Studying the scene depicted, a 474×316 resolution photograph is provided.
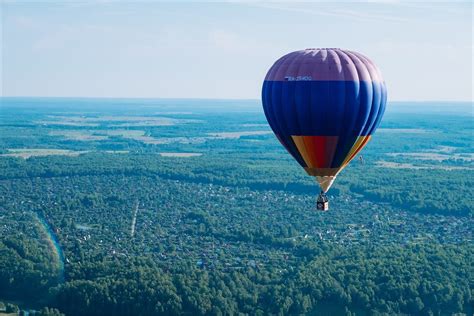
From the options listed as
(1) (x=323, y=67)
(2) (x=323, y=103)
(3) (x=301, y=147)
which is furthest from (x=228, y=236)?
(1) (x=323, y=67)

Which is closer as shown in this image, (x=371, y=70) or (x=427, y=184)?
(x=371, y=70)

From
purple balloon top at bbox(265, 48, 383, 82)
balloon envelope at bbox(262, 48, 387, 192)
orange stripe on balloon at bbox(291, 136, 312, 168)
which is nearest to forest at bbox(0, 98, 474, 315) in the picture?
orange stripe on balloon at bbox(291, 136, 312, 168)

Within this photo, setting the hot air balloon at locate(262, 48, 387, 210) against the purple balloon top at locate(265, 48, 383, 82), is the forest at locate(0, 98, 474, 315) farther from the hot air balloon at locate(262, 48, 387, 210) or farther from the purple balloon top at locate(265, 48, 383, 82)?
the purple balloon top at locate(265, 48, 383, 82)

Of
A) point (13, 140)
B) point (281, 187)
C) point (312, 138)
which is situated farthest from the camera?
point (13, 140)

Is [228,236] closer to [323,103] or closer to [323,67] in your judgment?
[323,103]

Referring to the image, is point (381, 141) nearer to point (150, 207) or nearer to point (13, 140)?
point (13, 140)

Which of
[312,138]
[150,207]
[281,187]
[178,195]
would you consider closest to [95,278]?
[312,138]
